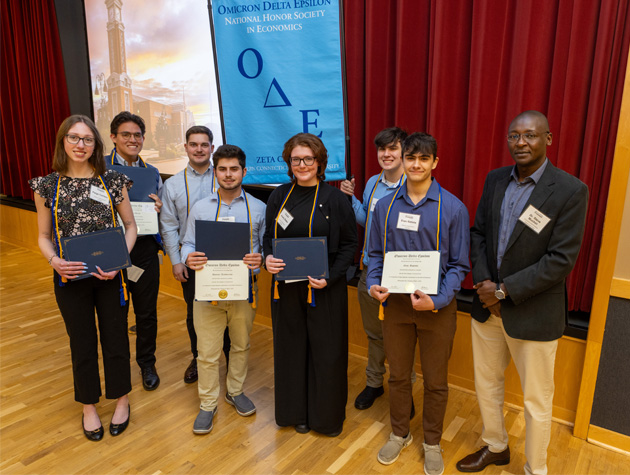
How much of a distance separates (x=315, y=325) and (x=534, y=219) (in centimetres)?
113

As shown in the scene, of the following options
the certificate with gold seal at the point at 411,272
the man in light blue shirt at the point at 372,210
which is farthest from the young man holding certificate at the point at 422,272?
the man in light blue shirt at the point at 372,210

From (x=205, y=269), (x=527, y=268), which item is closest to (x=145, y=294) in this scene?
(x=205, y=269)

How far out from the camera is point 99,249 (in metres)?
2.12

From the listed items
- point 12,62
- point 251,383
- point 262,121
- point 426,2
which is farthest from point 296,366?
point 12,62

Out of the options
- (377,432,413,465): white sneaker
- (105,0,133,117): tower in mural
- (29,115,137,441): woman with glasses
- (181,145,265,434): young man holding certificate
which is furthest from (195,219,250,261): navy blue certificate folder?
(105,0,133,117): tower in mural

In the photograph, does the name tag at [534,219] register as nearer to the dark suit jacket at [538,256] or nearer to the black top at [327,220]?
the dark suit jacket at [538,256]

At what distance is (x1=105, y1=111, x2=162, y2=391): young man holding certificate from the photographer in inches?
105

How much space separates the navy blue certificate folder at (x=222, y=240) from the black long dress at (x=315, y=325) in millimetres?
128

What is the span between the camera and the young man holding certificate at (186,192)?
2607mm

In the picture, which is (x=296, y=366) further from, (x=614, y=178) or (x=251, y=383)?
(x=614, y=178)

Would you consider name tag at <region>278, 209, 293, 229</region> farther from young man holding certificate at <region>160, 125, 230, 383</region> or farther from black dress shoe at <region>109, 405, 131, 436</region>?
black dress shoe at <region>109, 405, 131, 436</region>

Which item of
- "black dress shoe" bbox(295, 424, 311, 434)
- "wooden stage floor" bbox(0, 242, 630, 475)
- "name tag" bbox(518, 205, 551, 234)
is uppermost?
"name tag" bbox(518, 205, 551, 234)

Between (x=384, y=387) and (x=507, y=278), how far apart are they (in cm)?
142

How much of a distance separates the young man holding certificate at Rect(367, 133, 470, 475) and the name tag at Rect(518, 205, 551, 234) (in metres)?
0.26
